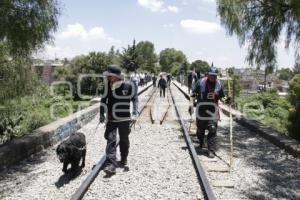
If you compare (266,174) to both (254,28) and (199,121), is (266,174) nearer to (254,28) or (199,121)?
(199,121)

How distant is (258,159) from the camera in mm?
10125

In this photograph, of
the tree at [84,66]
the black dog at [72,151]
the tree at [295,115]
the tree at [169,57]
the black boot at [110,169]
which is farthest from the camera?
the tree at [169,57]

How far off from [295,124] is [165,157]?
527 centimetres

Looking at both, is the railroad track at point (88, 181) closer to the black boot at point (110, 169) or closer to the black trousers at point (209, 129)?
the black boot at point (110, 169)

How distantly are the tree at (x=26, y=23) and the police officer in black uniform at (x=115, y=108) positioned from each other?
10.0ft

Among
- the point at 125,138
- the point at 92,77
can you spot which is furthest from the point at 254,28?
the point at 92,77

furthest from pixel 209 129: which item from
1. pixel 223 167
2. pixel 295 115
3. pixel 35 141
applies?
pixel 295 115

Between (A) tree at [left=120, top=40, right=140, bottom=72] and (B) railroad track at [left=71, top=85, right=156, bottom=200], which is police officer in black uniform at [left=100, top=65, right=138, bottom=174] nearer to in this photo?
(B) railroad track at [left=71, top=85, right=156, bottom=200]

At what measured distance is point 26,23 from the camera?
34.7ft

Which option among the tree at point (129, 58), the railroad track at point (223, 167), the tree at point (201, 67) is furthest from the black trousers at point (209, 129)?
the tree at point (129, 58)

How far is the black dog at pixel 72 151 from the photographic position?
7.87 metres

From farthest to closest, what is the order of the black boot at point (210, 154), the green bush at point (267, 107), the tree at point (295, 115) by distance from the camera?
the green bush at point (267, 107) < the tree at point (295, 115) < the black boot at point (210, 154)

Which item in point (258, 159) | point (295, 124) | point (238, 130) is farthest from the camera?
point (238, 130)

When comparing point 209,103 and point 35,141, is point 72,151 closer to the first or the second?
point 35,141
